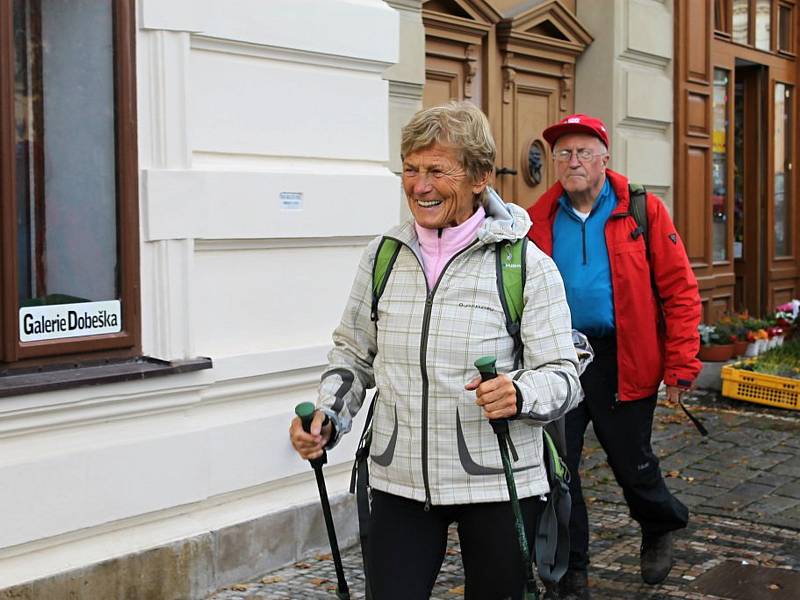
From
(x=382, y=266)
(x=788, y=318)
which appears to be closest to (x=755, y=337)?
(x=788, y=318)

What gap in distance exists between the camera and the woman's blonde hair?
328cm

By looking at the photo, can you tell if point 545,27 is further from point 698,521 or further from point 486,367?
point 486,367

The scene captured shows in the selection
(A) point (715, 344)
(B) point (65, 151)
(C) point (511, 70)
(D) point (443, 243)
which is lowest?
(A) point (715, 344)

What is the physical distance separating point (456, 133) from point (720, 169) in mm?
8573

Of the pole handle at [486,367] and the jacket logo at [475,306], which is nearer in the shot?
the pole handle at [486,367]

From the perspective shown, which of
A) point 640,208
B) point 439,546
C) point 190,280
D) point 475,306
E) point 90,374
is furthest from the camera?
point 190,280

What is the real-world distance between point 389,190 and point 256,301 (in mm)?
1009

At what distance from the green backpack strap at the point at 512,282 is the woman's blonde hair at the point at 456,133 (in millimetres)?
219

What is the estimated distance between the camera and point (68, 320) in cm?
467

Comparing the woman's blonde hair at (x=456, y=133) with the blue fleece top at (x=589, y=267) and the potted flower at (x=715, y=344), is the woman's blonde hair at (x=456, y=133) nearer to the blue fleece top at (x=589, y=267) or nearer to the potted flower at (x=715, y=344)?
the blue fleece top at (x=589, y=267)

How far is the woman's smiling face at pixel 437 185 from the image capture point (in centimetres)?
329

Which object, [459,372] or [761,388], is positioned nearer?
[459,372]

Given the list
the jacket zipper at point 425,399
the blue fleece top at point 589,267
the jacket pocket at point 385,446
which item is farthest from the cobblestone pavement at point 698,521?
the jacket zipper at point 425,399

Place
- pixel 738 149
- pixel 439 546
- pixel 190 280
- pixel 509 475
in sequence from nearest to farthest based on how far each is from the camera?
pixel 509 475, pixel 439 546, pixel 190 280, pixel 738 149
